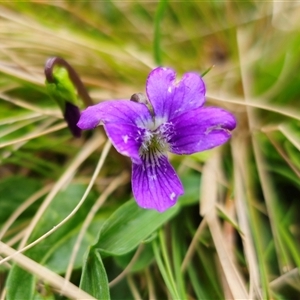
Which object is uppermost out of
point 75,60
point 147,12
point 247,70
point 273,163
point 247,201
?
point 147,12

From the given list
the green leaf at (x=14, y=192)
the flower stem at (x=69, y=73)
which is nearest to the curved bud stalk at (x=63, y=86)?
the flower stem at (x=69, y=73)

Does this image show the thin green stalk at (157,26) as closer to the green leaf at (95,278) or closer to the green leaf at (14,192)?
the green leaf at (14,192)

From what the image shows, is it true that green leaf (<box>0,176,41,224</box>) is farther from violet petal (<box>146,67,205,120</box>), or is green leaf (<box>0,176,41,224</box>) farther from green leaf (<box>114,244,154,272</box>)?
violet petal (<box>146,67,205,120</box>)

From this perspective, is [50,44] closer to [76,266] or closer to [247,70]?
[247,70]

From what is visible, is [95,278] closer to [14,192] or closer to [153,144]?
[153,144]

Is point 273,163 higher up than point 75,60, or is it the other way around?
point 75,60

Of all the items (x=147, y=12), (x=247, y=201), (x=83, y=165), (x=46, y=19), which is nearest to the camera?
(x=247, y=201)

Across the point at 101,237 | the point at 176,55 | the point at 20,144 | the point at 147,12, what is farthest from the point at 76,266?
the point at 147,12
